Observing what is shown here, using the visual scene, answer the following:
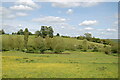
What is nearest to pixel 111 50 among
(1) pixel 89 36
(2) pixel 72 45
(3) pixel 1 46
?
(2) pixel 72 45

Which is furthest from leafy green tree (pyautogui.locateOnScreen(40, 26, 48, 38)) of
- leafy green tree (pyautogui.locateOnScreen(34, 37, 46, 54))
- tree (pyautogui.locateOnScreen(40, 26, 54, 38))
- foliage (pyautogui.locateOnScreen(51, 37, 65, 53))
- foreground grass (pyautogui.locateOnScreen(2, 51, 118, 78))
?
foreground grass (pyautogui.locateOnScreen(2, 51, 118, 78))

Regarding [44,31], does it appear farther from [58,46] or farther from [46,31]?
[58,46]

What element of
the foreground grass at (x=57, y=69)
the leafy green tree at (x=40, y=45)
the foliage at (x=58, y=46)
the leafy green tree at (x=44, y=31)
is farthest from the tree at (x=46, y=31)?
the foreground grass at (x=57, y=69)

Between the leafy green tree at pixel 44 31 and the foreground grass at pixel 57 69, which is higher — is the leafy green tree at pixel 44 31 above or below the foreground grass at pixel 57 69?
above

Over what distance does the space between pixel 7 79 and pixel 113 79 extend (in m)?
9.45

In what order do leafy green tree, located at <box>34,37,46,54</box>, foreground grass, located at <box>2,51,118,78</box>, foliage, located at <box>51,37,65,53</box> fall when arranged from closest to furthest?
foreground grass, located at <box>2,51,118,78</box>
leafy green tree, located at <box>34,37,46,54</box>
foliage, located at <box>51,37,65,53</box>

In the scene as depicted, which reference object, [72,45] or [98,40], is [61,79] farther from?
[98,40]

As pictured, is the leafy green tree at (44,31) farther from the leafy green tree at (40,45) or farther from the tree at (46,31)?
the leafy green tree at (40,45)

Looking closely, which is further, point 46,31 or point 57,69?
point 46,31

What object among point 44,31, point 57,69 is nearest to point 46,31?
point 44,31

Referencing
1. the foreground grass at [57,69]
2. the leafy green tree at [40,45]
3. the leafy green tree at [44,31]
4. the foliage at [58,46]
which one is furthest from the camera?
the leafy green tree at [44,31]

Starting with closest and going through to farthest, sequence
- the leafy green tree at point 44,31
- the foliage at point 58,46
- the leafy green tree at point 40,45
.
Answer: the leafy green tree at point 40,45 → the foliage at point 58,46 → the leafy green tree at point 44,31

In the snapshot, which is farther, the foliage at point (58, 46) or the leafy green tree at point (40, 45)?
the foliage at point (58, 46)

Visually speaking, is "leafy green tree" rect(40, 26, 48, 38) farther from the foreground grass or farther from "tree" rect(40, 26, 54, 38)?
the foreground grass
